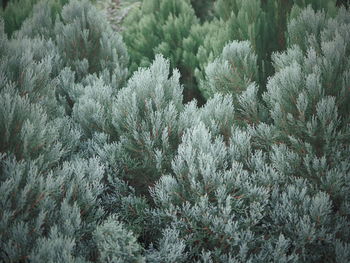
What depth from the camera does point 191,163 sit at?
283 cm

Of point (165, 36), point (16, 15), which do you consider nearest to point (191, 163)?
point (165, 36)

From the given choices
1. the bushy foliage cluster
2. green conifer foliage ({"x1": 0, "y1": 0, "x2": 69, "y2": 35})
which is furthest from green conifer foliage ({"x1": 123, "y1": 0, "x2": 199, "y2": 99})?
the bushy foliage cluster

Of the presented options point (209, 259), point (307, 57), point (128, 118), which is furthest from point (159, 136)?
point (307, 57)

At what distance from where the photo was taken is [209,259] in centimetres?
270

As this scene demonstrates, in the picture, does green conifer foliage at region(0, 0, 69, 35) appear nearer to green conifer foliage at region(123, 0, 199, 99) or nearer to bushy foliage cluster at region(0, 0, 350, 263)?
green conifer foliage at region(123, 0, 199, 99)

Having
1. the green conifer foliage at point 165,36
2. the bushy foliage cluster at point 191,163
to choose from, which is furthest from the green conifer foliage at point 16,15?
the bushy foliage cluster at point 191,163

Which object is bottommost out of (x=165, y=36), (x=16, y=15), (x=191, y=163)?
(x=191, y=163)

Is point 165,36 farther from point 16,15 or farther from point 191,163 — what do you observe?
point 191,163

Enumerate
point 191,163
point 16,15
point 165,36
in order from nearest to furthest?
1. point 191,163
2. point 16,15
3. point 165,36

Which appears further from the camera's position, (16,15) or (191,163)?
(16,15)

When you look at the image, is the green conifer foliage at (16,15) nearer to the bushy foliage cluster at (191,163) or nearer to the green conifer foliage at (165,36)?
the green conifer foliage at (165,36)

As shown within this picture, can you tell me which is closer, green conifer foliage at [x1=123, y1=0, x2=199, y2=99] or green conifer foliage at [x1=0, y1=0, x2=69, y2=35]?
green conifer foliage at [x1=0, y1=0, x2=69, y2=35]

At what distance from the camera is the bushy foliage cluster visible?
2516mm

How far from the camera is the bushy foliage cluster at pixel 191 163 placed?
99.0 inches
